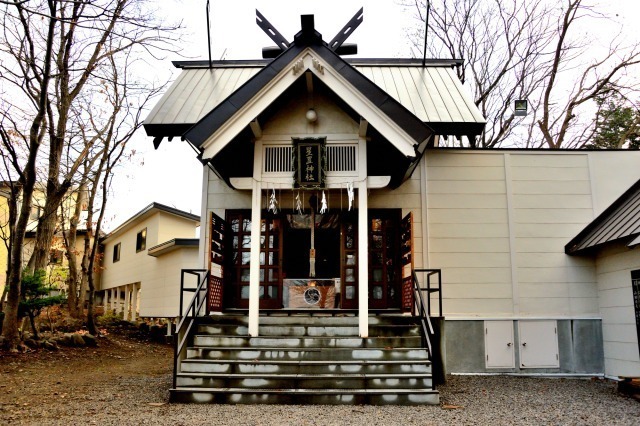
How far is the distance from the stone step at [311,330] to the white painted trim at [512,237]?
2.96 meters

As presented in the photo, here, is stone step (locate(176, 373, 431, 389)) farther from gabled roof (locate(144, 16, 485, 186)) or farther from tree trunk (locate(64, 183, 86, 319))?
tree trunk (locate(64, 183, 86, 319))

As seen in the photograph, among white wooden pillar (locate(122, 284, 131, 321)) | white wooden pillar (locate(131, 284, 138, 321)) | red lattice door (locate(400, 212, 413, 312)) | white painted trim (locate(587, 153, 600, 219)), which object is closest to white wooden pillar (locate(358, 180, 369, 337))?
red lattice door (locate(400, 212, 413, 312))

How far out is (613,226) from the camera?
876 centimetres

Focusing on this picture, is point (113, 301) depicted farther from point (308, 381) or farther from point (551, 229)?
point (551, 229)

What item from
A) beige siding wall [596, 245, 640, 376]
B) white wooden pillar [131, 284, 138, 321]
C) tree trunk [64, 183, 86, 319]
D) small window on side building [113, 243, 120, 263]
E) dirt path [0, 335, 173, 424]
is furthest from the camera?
small window on side building [113, 243, 120, 263]

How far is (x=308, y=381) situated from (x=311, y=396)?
0.84ft

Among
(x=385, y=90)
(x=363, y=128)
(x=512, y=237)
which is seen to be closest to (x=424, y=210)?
(x=512, y=237)

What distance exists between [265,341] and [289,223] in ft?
9.81

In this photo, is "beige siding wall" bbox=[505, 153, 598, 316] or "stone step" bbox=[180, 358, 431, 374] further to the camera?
"beige siding wall" bbox=[505, 153, 598, 316]

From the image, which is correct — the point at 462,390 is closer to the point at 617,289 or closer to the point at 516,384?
the point at 516,384

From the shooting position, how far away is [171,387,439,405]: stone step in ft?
21.1

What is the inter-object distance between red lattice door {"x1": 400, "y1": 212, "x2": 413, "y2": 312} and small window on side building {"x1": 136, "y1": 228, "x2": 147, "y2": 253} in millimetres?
14171

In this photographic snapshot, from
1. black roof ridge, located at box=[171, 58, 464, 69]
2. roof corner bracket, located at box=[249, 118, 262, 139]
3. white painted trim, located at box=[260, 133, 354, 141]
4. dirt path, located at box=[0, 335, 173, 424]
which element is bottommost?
dirt path, located at box=[0, 335, 173, 424]

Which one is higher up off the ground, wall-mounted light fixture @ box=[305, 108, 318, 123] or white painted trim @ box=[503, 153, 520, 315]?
wall-mounted light fixture @ box=[305, 108, 318, 123]
